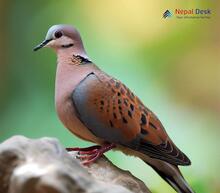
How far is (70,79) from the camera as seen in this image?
1.29m

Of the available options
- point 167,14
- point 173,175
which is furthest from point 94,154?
point 167,14

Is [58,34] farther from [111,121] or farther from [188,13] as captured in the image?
[188,13]

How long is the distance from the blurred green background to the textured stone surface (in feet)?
2.91

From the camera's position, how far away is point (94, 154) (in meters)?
1.21

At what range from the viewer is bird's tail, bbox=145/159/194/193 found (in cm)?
127

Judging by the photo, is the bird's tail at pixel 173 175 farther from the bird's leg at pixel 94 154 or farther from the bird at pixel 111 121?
the bird's leg at pixel 94 154

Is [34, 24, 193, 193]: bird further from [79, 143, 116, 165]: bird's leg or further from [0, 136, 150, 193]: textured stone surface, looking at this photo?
[0, 136, 150, 193]: textured stone surface

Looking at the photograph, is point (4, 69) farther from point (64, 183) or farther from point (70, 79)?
point (64, 183)

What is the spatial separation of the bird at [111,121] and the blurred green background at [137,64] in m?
0.50

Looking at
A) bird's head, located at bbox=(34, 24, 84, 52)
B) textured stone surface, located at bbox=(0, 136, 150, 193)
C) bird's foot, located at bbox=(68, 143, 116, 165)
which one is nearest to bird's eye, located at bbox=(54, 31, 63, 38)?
bird's head, located at bbox=(34, 24, 84, 52)

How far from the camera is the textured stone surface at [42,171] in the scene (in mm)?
788

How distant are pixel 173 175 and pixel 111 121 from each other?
22cm

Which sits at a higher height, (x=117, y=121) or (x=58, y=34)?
(x=58, y=34)

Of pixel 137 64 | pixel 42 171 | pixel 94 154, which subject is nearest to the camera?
pixel 42 171
